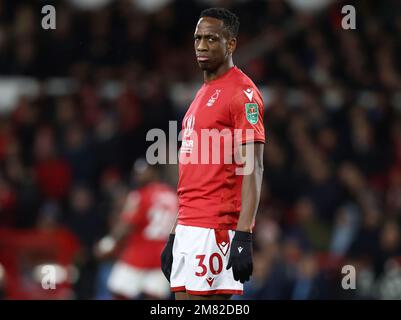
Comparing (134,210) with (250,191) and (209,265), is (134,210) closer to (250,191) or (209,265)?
(209,265)

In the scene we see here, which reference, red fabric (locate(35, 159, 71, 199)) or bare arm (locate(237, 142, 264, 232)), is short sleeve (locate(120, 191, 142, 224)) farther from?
bare arm (locate(237, 142, 264, 232))

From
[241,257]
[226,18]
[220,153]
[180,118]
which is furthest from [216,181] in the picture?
[180,118]

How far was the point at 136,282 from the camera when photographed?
29.6 ft

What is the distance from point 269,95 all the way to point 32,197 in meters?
3.14

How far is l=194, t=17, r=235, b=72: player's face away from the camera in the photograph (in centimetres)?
475

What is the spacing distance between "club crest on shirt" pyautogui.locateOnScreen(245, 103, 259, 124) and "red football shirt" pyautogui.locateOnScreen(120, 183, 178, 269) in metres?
4.28

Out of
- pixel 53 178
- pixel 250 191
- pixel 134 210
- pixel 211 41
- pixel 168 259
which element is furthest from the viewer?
pixel 53 178

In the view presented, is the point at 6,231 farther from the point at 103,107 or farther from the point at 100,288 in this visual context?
the point at 103,107

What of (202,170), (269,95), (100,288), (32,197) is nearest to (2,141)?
(32,197)

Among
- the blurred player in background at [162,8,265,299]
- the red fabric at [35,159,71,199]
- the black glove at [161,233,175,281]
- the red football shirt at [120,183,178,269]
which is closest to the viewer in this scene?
the blurred player in background at [162,8,265,299]

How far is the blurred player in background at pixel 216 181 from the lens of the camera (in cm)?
459

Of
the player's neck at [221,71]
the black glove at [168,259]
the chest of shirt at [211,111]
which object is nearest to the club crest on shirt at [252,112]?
the chest of shirt at [211,111]

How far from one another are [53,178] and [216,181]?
6.51 metres

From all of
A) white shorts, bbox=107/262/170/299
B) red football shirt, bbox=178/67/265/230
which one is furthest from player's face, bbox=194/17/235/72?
white shorts, bbox=107/262/170/299
